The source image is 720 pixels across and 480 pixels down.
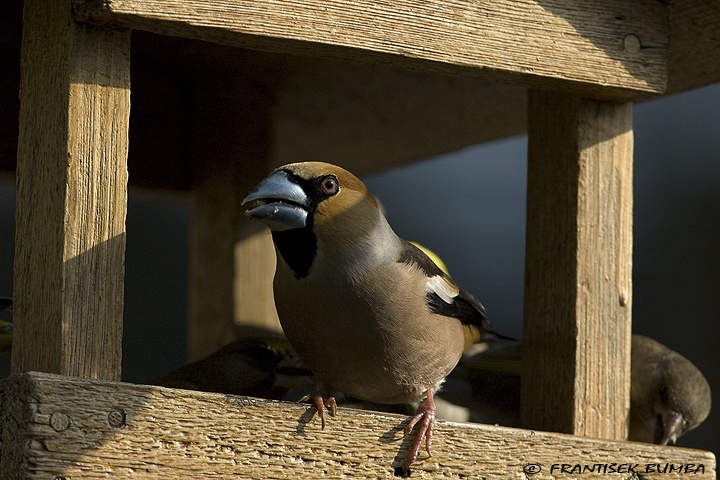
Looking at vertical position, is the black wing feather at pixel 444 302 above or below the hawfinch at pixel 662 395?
above

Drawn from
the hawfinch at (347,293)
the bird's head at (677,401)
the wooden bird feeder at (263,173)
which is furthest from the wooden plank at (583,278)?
the bird's head at (677,401)

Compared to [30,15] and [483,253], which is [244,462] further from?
[483,253]

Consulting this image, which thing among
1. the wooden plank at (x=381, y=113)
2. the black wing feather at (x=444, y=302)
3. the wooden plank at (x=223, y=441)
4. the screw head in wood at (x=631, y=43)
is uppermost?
the screw head in wood at (x=631, y=43)

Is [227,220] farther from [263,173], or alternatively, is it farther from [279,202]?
[279,202]

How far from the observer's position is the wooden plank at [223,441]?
2.25m

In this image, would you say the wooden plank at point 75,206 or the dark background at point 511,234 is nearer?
the wooden plank at point 75,206

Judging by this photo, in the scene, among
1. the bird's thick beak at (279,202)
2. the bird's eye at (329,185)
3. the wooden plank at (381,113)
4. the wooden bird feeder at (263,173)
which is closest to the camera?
the wooden bird feeder at (263,173)

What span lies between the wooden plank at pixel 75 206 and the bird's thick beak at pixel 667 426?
2097 mm

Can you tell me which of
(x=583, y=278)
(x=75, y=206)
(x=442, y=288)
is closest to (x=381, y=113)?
(x=442, y=288)

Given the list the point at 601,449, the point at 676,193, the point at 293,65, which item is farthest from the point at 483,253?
the point at 601,449

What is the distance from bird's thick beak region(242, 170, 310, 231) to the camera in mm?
2691

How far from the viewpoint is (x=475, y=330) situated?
3584mm

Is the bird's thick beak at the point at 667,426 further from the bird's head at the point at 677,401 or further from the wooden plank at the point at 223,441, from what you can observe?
the wooden plank at the point at 223,441

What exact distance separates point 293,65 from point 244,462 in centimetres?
175
